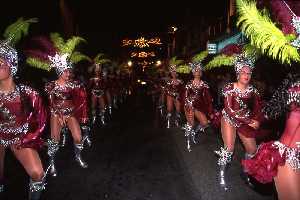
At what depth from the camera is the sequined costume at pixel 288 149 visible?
3455mm

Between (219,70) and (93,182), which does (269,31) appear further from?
(219,70)

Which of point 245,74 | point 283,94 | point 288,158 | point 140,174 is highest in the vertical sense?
point 245,74

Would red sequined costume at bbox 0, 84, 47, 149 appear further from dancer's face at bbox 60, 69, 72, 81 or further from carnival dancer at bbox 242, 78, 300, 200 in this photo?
carnival dancer at bbox 242, 78, 300, 200

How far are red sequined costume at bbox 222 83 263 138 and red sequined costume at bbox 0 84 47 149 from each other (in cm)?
298

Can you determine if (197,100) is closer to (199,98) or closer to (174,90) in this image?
(199,98)

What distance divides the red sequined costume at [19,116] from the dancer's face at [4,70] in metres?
0.21

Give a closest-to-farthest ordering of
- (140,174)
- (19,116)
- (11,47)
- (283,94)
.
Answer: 1. (283,94)
2. (19,116)
3. (11,47)
4. (140,174)

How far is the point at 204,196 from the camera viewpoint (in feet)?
19.3

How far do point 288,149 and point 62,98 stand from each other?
195 inches

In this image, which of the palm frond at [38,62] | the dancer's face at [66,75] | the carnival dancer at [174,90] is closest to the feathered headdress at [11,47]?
the dancer's face at [66,75]

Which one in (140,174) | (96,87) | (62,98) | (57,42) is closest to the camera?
(140,174)

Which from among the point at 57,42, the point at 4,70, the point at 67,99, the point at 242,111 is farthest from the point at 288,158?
the point at 57,42

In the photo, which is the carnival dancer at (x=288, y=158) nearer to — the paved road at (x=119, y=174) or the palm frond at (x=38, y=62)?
the paved road at (x=119, y=174)

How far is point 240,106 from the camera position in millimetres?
6133
